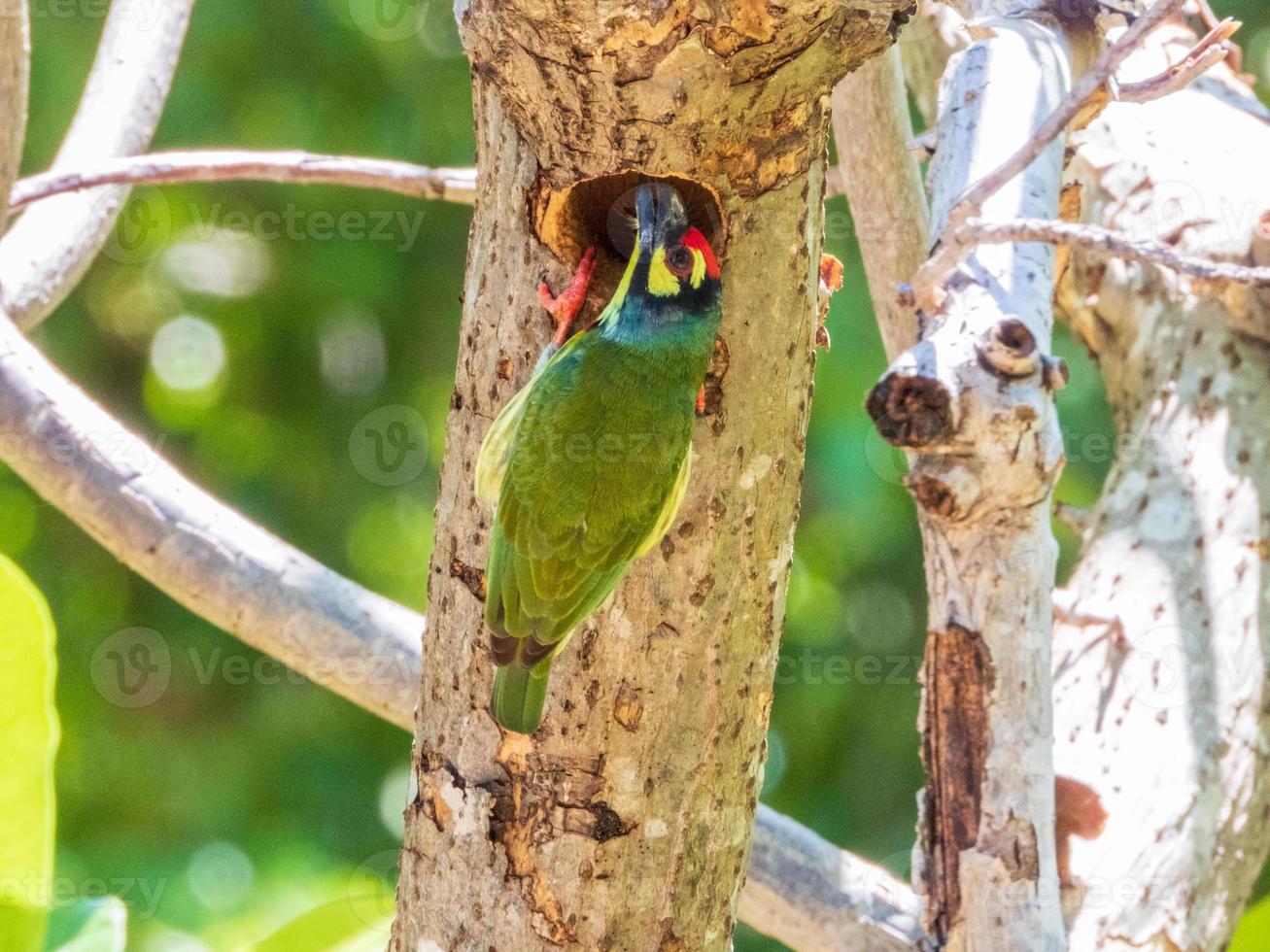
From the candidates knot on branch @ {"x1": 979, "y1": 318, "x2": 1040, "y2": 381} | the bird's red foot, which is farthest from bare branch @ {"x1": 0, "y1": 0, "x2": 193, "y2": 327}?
knot on branch @ {"x1": 979, "y1": 318, "x2": 1040, "y2": 381}

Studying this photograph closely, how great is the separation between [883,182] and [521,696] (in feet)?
6.36

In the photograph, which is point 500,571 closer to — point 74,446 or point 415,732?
point 415,732

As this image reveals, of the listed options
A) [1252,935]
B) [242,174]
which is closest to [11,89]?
[242,174]

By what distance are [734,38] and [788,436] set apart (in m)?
0.54

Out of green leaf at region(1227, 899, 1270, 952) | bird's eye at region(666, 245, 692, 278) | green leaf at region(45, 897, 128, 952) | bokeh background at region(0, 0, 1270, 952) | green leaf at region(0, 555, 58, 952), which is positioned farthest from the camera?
bokeh background at region(0, 0, 1270, 952)

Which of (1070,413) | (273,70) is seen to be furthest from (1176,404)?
(273,70)

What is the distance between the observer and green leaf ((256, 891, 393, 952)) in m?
2.61

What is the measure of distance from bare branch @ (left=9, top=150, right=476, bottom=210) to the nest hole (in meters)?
0.92

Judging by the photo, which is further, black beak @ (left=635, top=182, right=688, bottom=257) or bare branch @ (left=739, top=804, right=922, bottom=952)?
bare branch @ (left=739, top=804, right=922, bottom=952)

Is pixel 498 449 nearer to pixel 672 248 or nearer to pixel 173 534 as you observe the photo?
pixel 672 248

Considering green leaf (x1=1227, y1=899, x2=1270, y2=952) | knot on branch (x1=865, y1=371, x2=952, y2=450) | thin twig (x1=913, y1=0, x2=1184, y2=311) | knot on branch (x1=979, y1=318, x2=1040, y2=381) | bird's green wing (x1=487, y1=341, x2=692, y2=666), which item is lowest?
green leaf (x1=1227, y1=899, x2=1270, y2=952)

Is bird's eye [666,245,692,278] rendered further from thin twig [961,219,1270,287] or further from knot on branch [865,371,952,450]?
thin twig [961,219,1270,287]

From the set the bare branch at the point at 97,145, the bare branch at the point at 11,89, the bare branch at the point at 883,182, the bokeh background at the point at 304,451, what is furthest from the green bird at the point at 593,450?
the bokeh background at the point at 304,451

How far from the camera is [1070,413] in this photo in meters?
4.70
